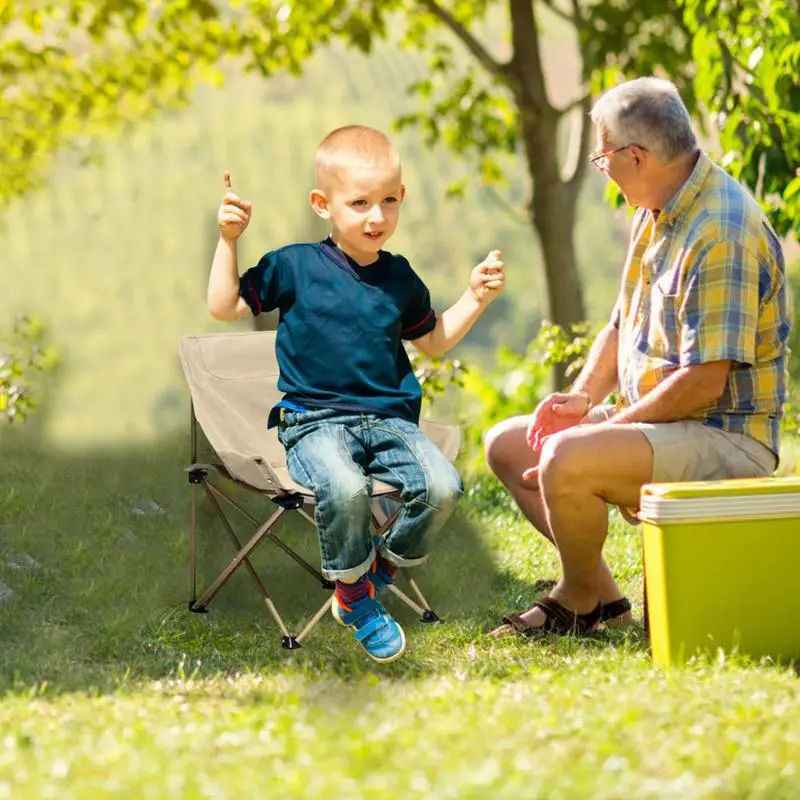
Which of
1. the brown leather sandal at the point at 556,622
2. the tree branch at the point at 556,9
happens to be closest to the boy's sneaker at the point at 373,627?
the brown leather sandal at the point at 556,622

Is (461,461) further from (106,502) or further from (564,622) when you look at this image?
(564,622)

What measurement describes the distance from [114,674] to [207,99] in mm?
4870

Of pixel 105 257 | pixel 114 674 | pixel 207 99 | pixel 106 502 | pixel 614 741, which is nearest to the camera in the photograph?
pixel 614 741

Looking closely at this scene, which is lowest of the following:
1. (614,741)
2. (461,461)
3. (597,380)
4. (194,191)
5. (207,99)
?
(461,461)

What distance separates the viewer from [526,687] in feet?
9.20

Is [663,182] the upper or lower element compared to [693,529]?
upper

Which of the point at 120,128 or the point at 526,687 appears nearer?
the point at 526,687

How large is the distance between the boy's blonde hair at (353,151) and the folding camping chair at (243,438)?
724mm

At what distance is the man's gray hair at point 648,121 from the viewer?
3156mm

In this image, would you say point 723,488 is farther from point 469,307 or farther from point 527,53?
point 527,53

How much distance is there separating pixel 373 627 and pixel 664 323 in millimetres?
945

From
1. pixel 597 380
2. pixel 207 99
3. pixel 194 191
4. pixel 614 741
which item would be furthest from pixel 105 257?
pixel 614 741

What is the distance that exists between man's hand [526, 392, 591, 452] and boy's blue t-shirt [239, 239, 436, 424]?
30 centimetres

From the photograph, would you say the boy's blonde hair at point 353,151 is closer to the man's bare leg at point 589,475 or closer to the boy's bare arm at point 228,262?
the boy's bare arm at point 228,262
